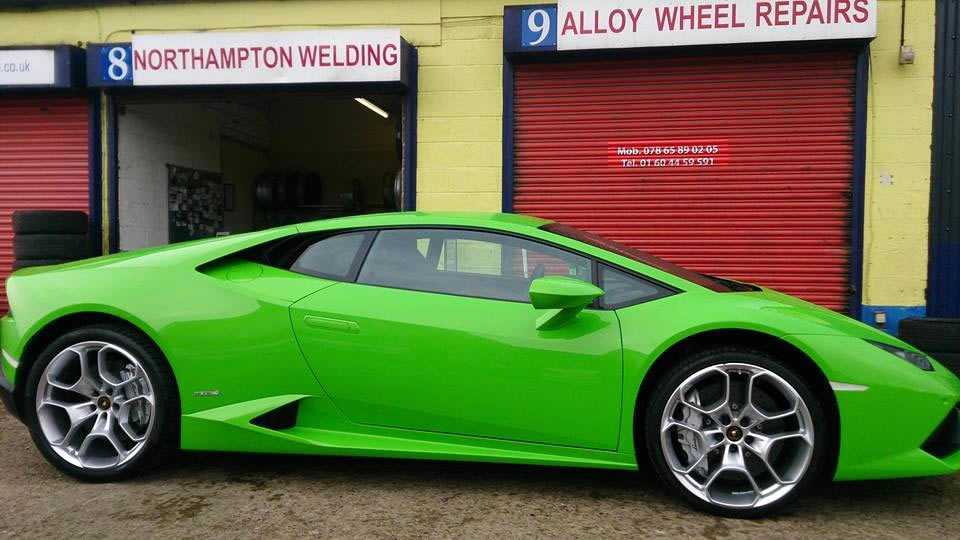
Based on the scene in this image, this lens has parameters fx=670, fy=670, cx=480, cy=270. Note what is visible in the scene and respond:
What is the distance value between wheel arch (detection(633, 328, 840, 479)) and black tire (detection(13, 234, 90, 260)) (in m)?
6.33

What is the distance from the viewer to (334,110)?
12500 mm

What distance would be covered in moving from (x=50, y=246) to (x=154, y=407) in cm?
465

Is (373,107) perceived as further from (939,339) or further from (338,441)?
(338,441)

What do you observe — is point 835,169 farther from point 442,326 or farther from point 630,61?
point 442,326

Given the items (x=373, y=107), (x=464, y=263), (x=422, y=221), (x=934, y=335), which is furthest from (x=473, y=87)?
(x=934, y=335)

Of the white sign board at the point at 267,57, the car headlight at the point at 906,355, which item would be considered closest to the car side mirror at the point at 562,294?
the car headlight at the point at 906,355

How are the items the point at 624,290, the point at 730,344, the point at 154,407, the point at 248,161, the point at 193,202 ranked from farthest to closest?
1. the point at 248,161
2. the point at 193,202
3. the point at 154,407
4. the point at 624,290
5. the point at 730,344

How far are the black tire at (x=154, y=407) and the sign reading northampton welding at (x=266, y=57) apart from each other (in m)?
4.17

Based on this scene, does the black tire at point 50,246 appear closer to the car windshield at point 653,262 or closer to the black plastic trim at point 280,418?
the black plastic trim at point 280,418

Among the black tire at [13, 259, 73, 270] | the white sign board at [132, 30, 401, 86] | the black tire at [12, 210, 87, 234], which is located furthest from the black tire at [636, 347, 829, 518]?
the black tire at [12, 210, 87, 234]

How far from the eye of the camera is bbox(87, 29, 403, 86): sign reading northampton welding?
660 cm

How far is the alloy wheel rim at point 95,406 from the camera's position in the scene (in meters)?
3.14

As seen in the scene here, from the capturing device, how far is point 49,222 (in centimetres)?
674

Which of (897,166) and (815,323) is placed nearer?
(815,323)
